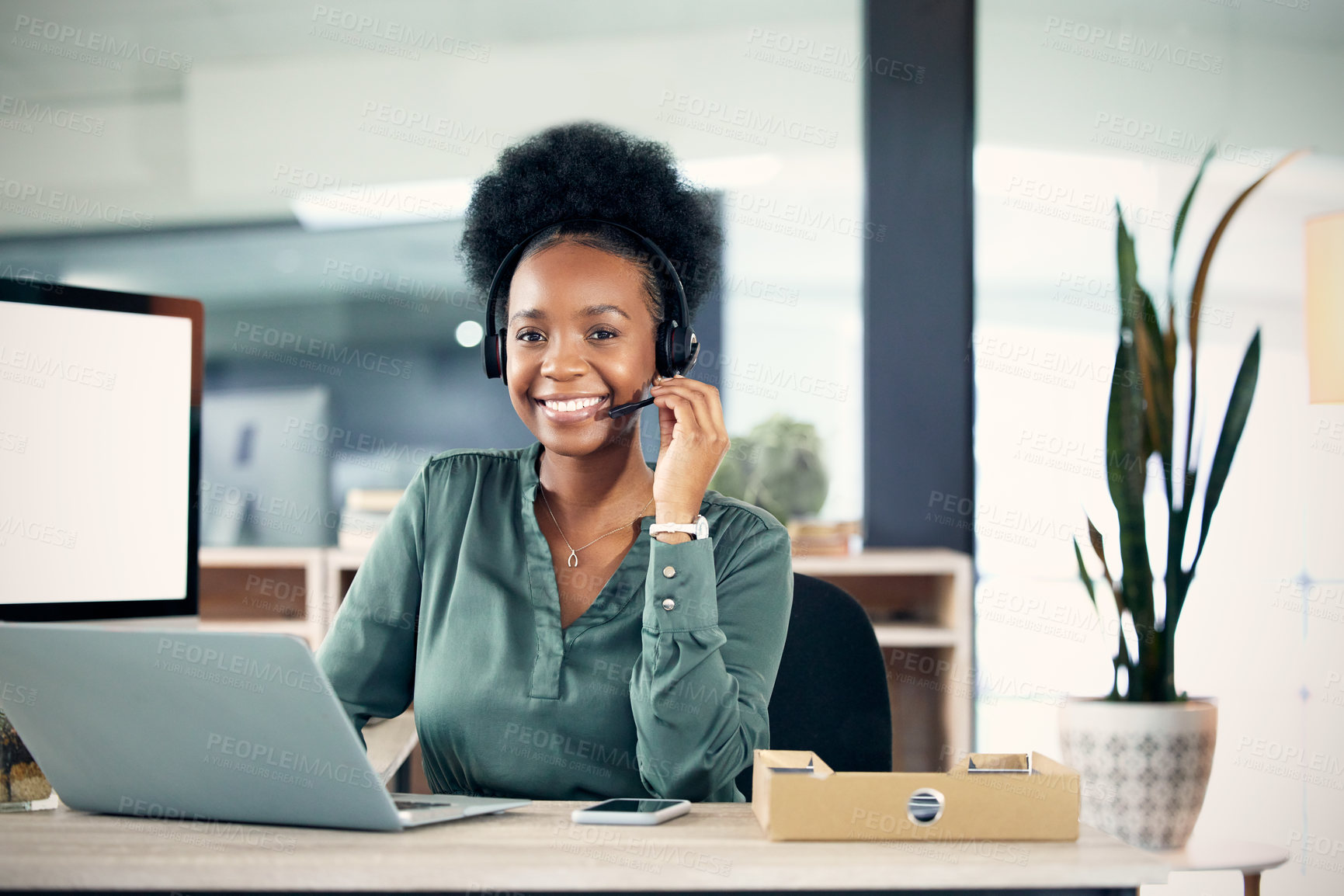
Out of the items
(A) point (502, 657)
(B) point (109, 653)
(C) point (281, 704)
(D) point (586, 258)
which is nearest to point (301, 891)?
(C) point (281, 704)

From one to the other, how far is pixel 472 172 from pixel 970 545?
199 cm

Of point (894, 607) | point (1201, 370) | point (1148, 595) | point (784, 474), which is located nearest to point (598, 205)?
point (1148, 595)

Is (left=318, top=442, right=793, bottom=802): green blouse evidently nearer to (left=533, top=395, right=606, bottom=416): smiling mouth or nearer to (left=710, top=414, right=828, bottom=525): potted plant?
(left=533, top=395, right=606, bottom=416): smiling mouth

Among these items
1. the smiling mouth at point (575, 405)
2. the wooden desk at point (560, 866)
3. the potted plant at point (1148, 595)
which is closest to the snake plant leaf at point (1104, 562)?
the potted plant at point (1148, 595)

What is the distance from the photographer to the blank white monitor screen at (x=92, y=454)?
1.20 metres

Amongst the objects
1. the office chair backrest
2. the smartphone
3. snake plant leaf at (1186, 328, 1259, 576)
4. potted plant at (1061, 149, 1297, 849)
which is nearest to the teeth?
the office chair backrest

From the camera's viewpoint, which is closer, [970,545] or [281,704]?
[281,704]

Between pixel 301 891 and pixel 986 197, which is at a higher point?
pixel 986 197

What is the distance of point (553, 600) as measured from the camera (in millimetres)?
1372

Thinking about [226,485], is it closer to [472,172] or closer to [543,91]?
[472,172]

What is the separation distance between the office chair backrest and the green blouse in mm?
112

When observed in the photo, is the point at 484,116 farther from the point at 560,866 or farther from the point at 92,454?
the point at 560,866

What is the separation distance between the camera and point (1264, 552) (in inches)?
117

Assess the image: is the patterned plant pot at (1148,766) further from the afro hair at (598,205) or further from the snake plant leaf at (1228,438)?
the afro hair at (598,205)
